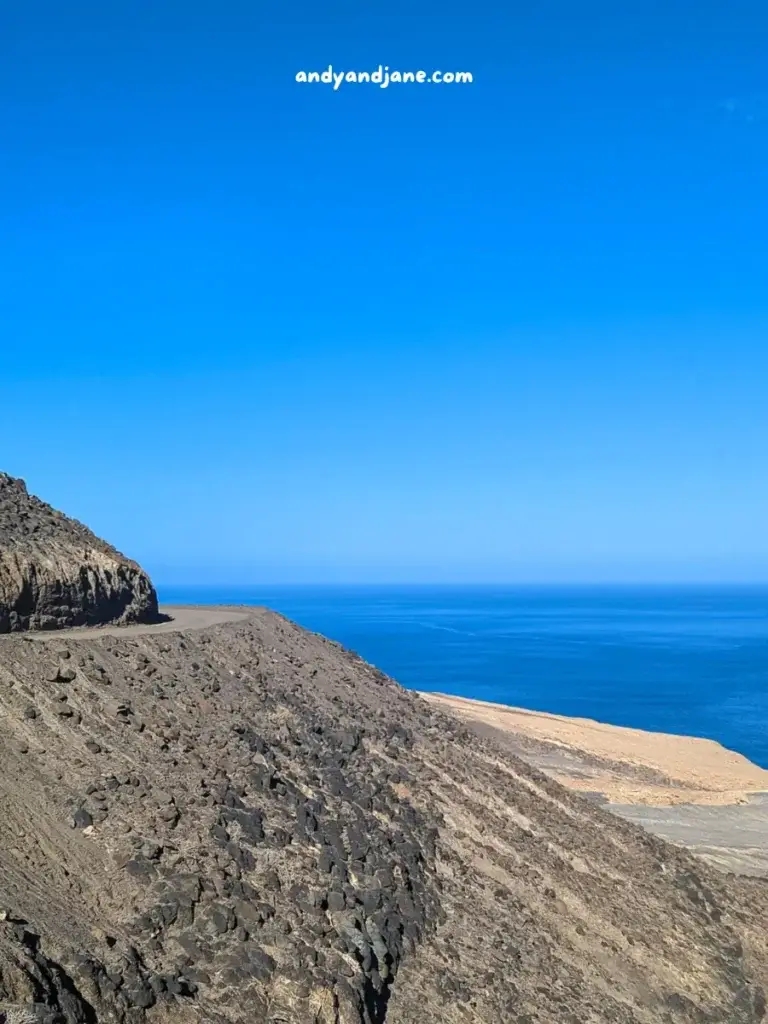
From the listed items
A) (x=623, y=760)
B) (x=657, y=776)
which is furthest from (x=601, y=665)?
(x=657, y=776)

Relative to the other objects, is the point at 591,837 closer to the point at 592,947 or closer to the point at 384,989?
the point at 592,947

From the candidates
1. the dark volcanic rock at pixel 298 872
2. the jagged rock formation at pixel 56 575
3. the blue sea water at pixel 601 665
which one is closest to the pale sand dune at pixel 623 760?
the blue sea water at pixel 601 665

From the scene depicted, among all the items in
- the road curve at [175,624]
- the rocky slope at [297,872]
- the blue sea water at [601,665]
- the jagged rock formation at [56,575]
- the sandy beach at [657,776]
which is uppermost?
the jagged rock formation at [56,575]

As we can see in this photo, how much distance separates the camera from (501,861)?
816 inches

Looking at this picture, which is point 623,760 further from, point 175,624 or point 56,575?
point 56,575

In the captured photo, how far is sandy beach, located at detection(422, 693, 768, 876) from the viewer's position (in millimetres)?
33688

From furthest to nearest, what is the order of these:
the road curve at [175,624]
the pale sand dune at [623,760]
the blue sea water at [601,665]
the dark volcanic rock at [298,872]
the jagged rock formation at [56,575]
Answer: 1. the blue sea water at [601,665]
2. the pale sand dune at [623,760]
3. the road curve at [175,624]
4. the jagged rock formation at [56,575]
5. the dark volcanic rock at [298,872]

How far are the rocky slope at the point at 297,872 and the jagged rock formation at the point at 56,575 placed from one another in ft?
7.17

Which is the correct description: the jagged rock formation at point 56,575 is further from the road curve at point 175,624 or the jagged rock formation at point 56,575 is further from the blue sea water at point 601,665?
the blue sea water at point 601,665

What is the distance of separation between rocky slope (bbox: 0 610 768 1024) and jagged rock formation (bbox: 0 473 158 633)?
2187mm

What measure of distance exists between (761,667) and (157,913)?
107132 millimetres

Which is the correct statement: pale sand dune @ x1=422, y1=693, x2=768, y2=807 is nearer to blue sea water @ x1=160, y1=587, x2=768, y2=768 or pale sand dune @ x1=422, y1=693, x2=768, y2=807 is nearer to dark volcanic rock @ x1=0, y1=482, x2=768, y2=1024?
blue sea water @ x1=160, y1=587, x2=768, y2=768

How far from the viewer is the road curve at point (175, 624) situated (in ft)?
75.5

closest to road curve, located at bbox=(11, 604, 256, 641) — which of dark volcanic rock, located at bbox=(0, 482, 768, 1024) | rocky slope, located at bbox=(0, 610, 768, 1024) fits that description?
dark volcanic rock, located at bbox=(0, 482, 768, 1024)
